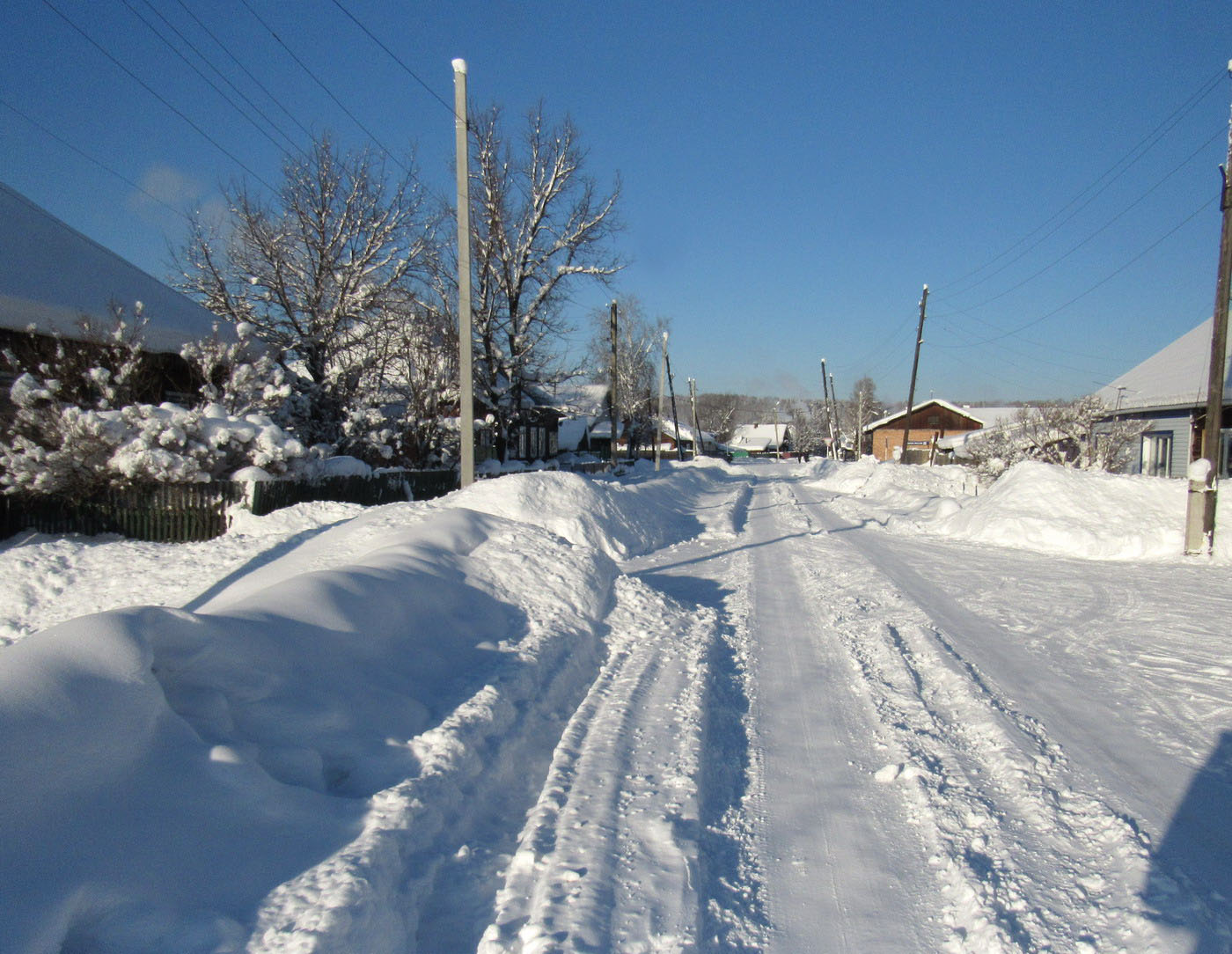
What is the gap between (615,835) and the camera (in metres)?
3.63

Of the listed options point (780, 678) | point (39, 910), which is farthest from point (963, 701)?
point (39, 910)

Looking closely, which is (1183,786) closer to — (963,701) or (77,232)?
(963,701)

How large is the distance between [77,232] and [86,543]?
12638 mm

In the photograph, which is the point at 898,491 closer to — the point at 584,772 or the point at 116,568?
the point at 116,568

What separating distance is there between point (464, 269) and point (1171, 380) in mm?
24152

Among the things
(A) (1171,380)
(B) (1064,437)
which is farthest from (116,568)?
(A) (1171,380)

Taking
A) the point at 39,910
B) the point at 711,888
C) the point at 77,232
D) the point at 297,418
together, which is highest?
the point at 77,232

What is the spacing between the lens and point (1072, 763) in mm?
4574

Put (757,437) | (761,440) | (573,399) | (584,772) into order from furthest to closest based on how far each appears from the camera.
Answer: (757,437) → (761,440) → (573,399) → (584,772)

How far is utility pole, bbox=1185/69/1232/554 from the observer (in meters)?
12.8

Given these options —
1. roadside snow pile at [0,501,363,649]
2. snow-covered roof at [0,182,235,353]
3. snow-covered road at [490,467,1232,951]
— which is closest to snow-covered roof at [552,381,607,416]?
snow-covered roof at [0,182,235,353]

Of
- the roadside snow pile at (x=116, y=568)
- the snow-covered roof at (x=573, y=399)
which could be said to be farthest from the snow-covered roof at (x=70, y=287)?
the snow-covered roof at (x=573, y=399)

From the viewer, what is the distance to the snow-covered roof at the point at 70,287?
1450 cm

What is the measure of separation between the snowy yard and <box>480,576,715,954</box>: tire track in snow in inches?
0.8
